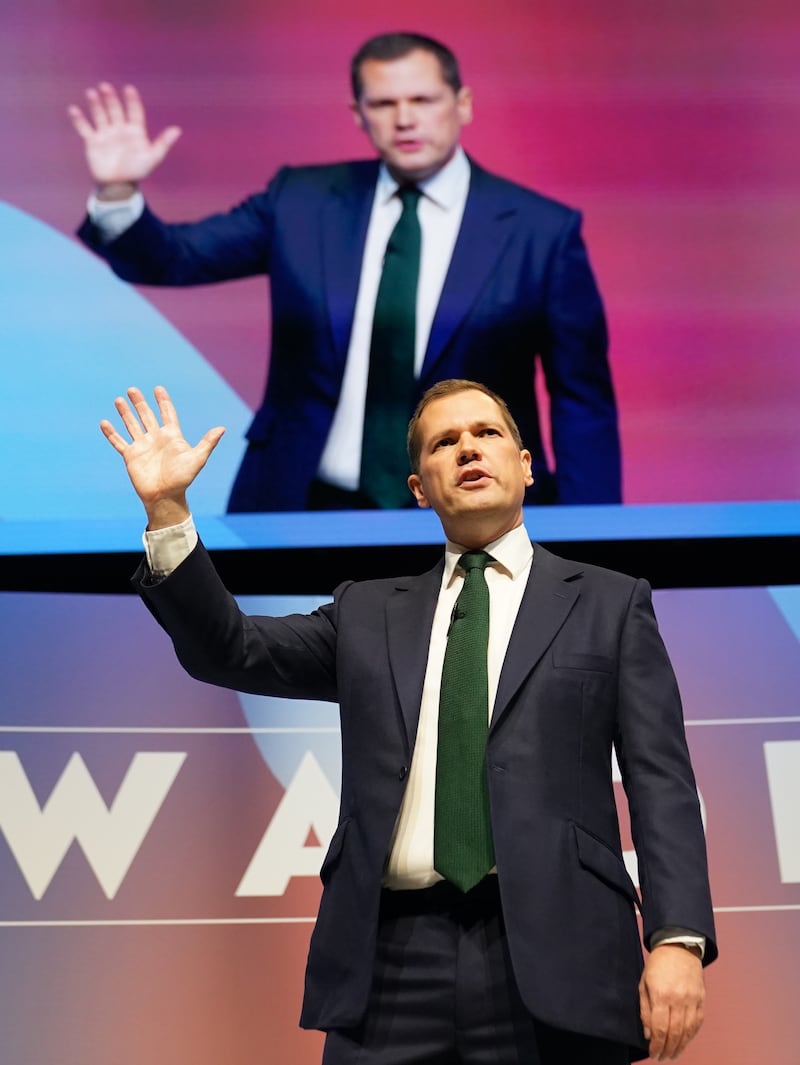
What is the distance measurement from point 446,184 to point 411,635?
1.90 metres

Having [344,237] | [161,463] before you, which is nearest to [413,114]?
[344,237]

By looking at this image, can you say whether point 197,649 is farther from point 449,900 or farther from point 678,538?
point 678,538

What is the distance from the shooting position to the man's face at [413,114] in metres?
3.35

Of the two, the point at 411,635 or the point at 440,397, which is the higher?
the point at 440,397

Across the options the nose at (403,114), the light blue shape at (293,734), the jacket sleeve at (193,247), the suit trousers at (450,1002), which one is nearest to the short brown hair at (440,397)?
the suit trousers at (450,1002)

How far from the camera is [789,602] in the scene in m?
3.06

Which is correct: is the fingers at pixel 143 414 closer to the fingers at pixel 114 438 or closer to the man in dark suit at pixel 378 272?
the fingers at pixel 114 438

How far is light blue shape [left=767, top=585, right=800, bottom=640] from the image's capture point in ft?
9.98

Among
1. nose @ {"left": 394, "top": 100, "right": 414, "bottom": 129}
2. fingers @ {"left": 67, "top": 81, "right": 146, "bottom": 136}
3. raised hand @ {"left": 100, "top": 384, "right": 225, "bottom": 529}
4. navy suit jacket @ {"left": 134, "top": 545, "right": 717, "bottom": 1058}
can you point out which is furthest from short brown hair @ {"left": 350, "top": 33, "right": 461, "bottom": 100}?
navy suit jacket @ {"left": 134, "top": 545, "right": 717, "bottom": 1058}

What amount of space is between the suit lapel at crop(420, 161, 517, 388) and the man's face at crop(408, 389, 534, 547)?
121 cm

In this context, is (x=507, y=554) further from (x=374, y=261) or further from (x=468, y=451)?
(x=374, y=261)

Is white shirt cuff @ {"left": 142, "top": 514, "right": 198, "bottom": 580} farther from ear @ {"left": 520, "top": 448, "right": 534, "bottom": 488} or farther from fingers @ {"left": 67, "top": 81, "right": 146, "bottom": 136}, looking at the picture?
fingers @ {"left": 67, "top": 81, "right": 146, "bottom": 136}

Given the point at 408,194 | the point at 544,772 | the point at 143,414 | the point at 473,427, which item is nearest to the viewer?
the point at 544,772

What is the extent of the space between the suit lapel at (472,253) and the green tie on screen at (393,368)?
0.23ft
